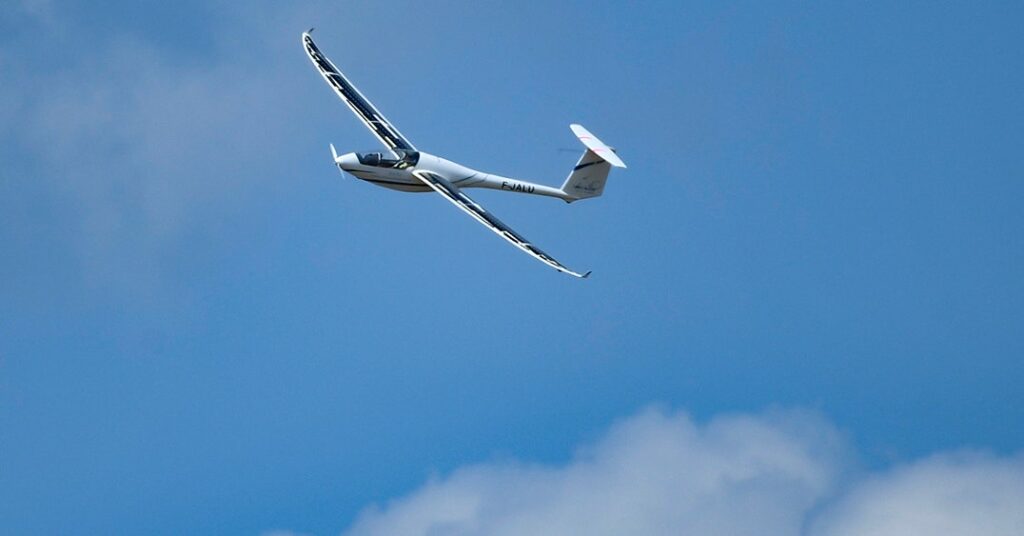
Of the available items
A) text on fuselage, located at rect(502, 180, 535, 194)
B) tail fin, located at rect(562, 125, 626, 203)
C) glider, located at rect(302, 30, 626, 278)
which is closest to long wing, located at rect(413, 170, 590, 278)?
glider, located at rect(302, 30, 626, 278)

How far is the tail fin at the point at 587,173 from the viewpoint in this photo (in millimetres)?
94375

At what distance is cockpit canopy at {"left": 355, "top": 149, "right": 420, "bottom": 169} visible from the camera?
293ft

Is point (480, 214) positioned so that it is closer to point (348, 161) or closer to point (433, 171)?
point (433, 171)

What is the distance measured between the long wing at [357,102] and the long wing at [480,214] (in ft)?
6.80

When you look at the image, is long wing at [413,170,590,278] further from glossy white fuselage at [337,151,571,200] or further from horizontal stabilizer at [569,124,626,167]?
horizontal stabilizer at [569,124,626,167]

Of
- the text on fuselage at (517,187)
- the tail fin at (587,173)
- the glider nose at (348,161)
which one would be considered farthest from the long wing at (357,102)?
the tail fin at (587,173)

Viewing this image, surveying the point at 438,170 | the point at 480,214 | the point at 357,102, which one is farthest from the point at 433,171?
the point at 357,102

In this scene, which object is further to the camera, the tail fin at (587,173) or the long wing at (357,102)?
the tail fin at (587,173)

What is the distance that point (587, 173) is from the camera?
94812 mm

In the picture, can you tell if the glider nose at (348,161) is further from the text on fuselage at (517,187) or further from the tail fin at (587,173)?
the tail fin at (587,173)

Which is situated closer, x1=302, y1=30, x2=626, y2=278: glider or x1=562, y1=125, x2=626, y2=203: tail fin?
x1=302, y1=30, x2=626, y2=278: glider

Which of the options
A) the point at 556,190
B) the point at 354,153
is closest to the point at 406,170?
the point at 354,153

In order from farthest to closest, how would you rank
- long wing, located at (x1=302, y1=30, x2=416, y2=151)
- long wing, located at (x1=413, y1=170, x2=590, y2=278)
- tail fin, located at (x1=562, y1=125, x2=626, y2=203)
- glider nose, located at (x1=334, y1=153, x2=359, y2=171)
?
tail fin, located at (x1=562, y1=125, x2=626, y2=203) → long wing, located at (x1=302, y1=30, x2=416, y2=151) → glider nose, located at (x1=334, y1=153, x2=359, y2=171) → long wing, located at (x1=413, y1=170, x2=590, y2=278)

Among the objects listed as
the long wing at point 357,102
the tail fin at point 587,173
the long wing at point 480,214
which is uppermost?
the long wing at point 357,102
